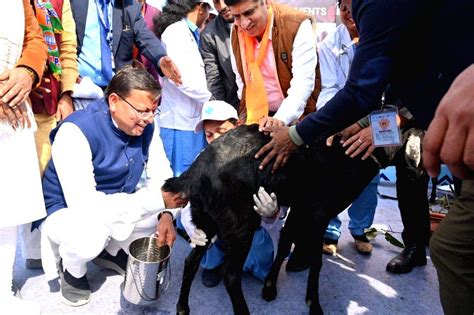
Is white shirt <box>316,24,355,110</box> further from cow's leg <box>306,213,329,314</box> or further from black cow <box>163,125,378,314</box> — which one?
cow's leg <box>306,213,329,314</box>

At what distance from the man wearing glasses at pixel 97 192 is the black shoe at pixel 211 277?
1.43ft

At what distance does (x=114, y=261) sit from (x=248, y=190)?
1282mm

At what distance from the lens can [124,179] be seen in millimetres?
2730

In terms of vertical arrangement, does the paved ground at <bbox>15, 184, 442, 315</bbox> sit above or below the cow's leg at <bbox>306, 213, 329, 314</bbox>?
below

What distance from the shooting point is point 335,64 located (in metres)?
2.92

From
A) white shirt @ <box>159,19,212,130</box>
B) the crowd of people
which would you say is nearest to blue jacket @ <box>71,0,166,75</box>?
the crowd of people

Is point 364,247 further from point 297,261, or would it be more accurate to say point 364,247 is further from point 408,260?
point 297,261

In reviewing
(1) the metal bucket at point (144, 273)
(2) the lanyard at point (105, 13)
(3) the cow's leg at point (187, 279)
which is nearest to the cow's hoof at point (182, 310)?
(3) the cow's leg at point (187, 279)

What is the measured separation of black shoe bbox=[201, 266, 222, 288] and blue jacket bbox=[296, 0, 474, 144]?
63.7 inches

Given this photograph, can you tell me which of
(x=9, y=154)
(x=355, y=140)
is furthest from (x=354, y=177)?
(x=9, y=154)

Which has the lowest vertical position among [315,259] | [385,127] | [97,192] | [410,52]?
[315,259]

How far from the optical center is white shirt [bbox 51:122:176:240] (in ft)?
7.93

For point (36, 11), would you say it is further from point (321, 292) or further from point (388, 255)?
point (388, 255)

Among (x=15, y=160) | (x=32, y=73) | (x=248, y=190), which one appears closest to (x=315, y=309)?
(x=248, y=190)
